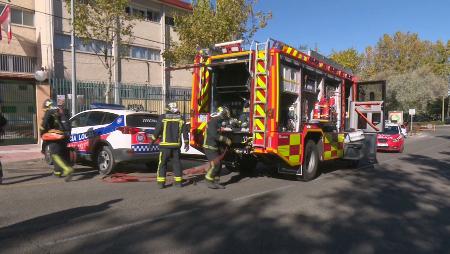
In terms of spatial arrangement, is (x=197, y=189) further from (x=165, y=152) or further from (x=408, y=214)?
(x=408, y=214)

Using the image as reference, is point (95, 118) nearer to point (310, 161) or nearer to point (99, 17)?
point (310, 161)

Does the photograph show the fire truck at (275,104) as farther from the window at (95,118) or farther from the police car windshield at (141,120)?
the window at (95,118)

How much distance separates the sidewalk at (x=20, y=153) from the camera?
526 inches

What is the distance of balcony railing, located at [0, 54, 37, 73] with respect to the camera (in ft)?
75.3

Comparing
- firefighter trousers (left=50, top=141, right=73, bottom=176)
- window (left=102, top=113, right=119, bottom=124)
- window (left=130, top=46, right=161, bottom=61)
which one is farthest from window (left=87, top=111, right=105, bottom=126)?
window (left=130, top=46, right=161, bottom=61)

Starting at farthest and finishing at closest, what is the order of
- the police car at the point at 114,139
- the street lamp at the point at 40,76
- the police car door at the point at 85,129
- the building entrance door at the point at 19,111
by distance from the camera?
the building entrance door at the point at 19,111, the street lamp at the point at 40,76, the police car door at the point at 85,129, the police car at the point at 114,139

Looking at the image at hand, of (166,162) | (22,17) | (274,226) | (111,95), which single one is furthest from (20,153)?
(22,17)

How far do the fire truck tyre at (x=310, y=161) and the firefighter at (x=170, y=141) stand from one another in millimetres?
2829

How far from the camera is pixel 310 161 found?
9383 mm

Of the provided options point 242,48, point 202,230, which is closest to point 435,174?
point 242,48

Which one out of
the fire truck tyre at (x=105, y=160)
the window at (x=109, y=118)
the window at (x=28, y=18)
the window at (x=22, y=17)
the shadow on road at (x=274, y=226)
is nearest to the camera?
the shadow on road at (x=274, y=226)

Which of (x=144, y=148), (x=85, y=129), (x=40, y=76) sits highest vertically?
(x=40, y=76)

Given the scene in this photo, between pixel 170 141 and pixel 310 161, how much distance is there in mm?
3325

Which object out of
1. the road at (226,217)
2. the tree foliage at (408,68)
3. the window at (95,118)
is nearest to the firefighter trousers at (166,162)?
the road at (226,217)
